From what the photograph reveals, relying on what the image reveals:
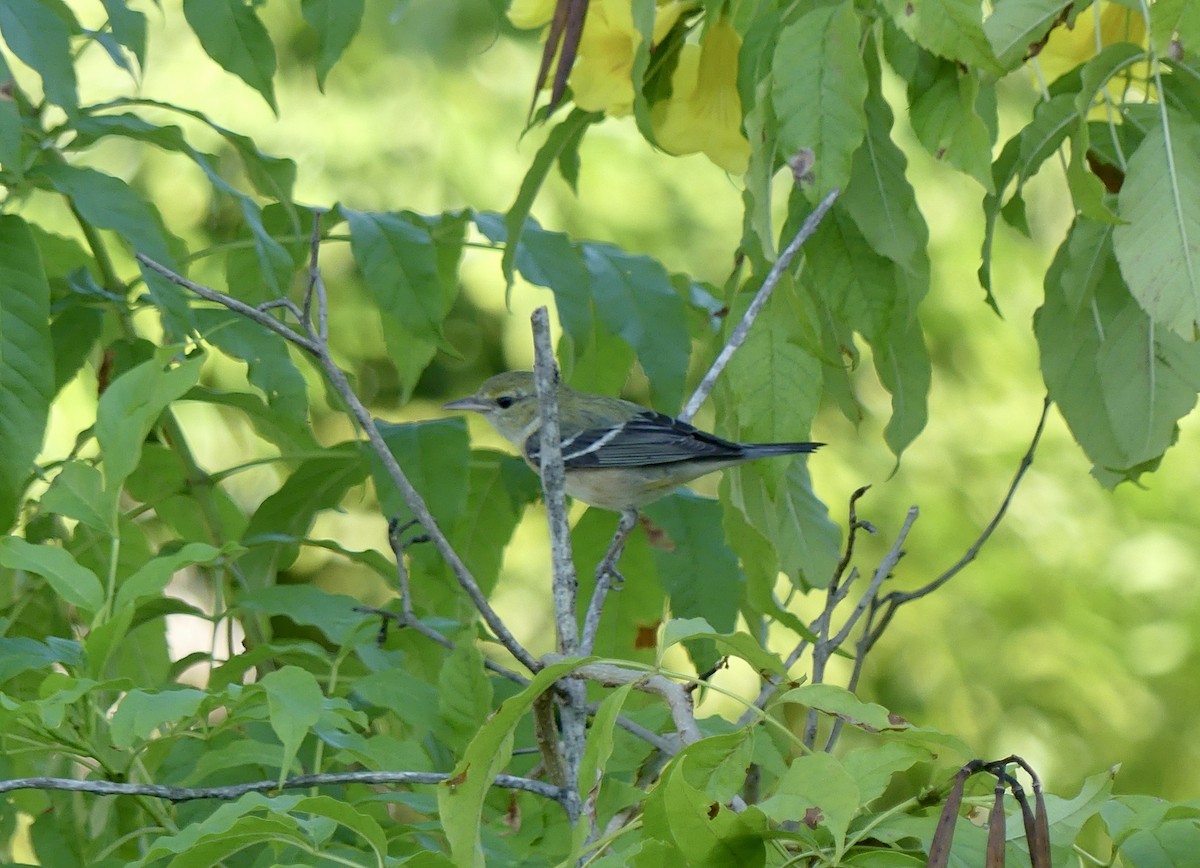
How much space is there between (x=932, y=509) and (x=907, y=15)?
464 centimetres

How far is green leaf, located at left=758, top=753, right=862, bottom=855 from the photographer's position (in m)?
0.93

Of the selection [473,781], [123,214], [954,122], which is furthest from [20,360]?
[954,122]

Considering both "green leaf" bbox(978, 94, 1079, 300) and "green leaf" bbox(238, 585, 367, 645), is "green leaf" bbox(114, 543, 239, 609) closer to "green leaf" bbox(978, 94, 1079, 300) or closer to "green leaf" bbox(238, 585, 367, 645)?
"green leaf" bbox(238, 585, 367, 645)

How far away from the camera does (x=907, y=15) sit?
134 centimetres

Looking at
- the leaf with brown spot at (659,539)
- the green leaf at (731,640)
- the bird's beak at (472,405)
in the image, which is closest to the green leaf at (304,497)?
the leaf with brown spot at (659,539)

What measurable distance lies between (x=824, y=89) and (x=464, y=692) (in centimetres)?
72

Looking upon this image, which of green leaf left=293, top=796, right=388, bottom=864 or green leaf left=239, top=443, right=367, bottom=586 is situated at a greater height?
green leaf left=239, top=443, right=367, bottom=586

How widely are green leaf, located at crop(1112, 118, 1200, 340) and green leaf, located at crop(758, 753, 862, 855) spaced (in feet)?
1.89

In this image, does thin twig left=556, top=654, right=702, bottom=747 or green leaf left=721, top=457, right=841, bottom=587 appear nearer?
thin twig left=556, top=654, right=702, bottom=747

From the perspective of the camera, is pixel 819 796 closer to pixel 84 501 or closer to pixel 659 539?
pixel 84 501

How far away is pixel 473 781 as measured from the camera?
3.34 feet

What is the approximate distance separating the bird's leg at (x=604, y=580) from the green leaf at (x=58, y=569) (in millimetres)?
500

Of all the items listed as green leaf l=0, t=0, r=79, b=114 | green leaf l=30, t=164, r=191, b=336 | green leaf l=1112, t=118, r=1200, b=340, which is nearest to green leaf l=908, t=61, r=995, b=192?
green leaf l=1112, t=118, r=1200, b=340

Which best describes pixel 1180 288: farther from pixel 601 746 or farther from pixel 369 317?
pixel 369 317
